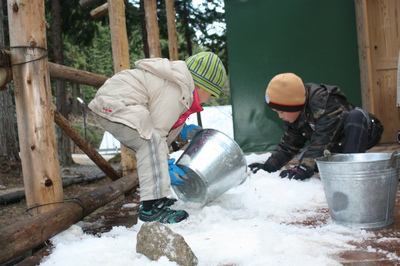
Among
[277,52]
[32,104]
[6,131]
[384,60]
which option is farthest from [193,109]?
[6,131]

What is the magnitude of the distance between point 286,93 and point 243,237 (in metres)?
1.30

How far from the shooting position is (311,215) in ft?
6.85

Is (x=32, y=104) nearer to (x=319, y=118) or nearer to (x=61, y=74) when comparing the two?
(x=61, y=74)

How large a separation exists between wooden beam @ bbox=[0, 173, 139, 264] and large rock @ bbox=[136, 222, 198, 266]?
0.51 metres

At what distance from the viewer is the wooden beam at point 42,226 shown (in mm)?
1565

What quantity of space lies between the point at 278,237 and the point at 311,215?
51cm

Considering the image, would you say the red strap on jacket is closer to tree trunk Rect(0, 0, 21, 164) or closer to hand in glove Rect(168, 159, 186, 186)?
hand in glove Rect(168, 159, 186, 186)

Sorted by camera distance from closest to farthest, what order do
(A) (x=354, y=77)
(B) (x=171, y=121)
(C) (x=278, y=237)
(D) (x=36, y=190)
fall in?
(C) (x=278, y=237), (D) (x=36, y=190), (B) (x=171, y=121), (A) (x=354, y=77)

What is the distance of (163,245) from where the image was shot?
1488 mm

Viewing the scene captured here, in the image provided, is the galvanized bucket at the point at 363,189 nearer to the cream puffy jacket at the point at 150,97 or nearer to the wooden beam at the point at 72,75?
the cream puffy jacket at the point at 150,97

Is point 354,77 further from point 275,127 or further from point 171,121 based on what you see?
point 171,121

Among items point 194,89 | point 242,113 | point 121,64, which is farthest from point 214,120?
point 194,89

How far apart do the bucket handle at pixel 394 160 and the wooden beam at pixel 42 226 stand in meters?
1.61

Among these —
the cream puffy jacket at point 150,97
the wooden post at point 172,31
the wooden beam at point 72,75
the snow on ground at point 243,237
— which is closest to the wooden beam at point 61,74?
the wooden beam at point 72,75
